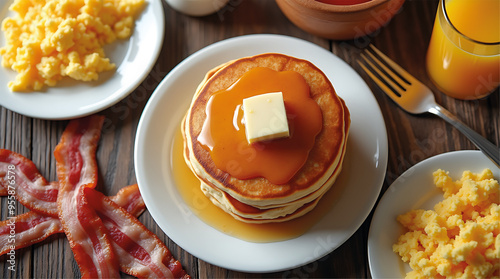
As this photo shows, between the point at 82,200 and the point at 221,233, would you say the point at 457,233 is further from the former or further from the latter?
the point at 82,200

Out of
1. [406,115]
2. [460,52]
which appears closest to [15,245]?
[406,115]

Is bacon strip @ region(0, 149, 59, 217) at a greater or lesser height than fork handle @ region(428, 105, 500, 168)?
lesser

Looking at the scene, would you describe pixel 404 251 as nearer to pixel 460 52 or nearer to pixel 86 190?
pixel 460 52

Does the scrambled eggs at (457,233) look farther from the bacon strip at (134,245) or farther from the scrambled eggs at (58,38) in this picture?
the scrambled eggs at (58,38)

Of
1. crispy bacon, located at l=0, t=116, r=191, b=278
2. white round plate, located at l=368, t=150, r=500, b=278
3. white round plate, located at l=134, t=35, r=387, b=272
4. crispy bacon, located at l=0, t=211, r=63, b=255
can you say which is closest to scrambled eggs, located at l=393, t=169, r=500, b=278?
white round plate, located at l=368, t=150, r=500, b=278

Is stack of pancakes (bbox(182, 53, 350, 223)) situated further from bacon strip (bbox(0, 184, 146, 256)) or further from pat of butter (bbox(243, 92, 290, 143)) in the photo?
bacon strip (bbox(0, 184, 146, 256))
